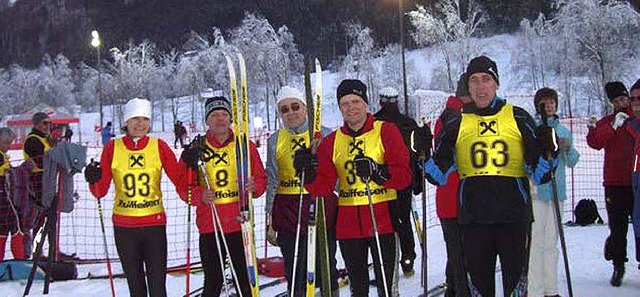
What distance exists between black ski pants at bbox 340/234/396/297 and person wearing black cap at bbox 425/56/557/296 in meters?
0.47

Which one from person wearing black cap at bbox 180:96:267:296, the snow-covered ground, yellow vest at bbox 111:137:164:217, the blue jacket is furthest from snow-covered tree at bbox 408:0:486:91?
yellow vest at bbox 111:137:164:217

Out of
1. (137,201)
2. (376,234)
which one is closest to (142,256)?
(137,201)

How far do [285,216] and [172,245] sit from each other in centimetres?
446

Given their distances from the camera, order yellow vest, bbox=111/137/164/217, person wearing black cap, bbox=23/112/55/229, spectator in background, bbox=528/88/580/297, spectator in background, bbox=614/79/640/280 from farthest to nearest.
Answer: person wearing black cap, bbox=23/112/55/229
spectator in background, bbox=614/79/640/280
spectator in background, bbox=528/88/580/297
yellow vest, bbox=111/137/164/217

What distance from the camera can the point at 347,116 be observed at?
3.68m

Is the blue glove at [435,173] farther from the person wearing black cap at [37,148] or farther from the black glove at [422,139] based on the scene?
the person wearing black cap at [37,148]

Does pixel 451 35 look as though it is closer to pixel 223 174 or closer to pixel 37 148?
pixel 37 148

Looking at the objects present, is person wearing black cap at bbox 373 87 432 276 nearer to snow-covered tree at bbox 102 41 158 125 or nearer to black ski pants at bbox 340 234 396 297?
black ski pants at bbox 340 234 396 297

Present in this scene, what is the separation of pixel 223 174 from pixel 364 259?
124 centimetres

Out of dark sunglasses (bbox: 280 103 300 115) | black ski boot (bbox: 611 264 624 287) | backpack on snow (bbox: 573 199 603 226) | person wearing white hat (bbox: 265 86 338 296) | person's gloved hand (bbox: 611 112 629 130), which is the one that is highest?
dark sunglasses (bbox: 280 103 300 115)

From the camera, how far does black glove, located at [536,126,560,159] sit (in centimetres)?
315

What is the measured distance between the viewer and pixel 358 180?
3.63 m

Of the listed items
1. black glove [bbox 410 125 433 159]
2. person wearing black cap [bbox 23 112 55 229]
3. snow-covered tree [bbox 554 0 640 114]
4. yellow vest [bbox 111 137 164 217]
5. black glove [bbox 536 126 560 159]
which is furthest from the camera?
snow-covered tree [bbox 554 0 640 114]

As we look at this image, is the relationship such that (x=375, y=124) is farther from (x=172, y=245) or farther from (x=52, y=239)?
→ (x=172, y=245)
